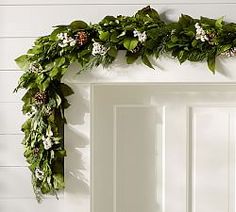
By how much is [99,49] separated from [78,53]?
87mm

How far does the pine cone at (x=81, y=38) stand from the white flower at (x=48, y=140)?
1.13 feet

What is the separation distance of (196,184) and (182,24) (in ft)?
2.27

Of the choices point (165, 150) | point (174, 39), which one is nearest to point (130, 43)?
point (174, 39)

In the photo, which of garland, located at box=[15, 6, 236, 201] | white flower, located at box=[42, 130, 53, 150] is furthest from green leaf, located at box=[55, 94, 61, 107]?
white flower, located at box=[42, 130, 53, 150]

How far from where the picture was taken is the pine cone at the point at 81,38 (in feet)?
6.59

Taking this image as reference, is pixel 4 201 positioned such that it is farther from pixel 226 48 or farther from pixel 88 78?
pixel 226 48

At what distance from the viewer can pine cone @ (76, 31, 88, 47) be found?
2.01 m

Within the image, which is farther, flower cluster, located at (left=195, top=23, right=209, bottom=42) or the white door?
the white door

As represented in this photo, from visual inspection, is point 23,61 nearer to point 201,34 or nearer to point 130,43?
point 130,43

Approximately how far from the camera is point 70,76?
2.08 metres

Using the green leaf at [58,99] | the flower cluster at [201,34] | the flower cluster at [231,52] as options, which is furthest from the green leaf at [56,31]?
the flower cluster at [231,52]

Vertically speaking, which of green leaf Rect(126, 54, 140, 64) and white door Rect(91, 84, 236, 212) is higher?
green leaf Rect(126, 54, 140, 64)

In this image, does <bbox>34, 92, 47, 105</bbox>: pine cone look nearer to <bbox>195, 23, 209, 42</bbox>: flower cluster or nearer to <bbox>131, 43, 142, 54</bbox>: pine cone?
<bbox>131, 43, 142, 54</bbox>: pine cone

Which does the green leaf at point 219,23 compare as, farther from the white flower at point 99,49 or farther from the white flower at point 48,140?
the white flower at point 48,140
